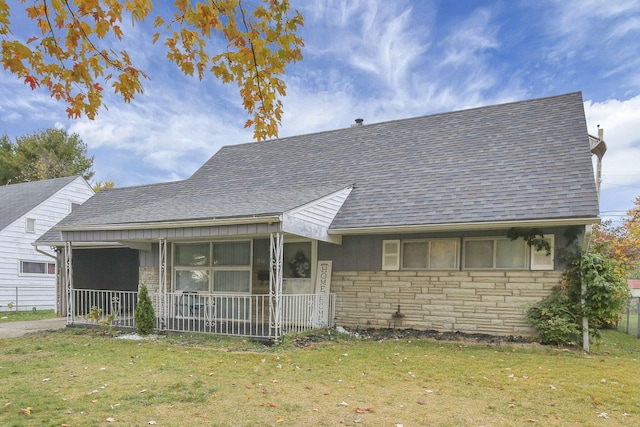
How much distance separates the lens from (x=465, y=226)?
358 inches

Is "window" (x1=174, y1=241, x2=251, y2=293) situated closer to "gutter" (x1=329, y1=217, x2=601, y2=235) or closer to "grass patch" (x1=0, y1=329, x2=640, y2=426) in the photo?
"grass patch" (x1=0, y1=329, x2=640, y2=426)

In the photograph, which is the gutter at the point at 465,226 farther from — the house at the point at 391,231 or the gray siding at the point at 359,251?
the gray siding at the point at 359,251

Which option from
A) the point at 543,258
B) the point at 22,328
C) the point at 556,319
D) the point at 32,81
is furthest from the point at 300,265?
the point at 22,328

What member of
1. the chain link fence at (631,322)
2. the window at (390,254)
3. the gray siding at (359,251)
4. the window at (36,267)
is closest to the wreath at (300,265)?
the gray siding at (359,251)

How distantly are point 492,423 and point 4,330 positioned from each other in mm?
12538

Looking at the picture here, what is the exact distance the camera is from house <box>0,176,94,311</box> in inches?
723

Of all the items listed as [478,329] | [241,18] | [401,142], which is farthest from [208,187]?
[241,18]

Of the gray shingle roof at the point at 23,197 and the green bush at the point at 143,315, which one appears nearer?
the green bush at the point at 143,315

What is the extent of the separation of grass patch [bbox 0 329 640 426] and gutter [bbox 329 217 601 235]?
2.40 metres

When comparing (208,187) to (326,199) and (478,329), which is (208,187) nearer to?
(326,199)

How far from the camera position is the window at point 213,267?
1119cm

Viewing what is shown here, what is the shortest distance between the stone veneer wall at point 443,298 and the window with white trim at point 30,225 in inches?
628

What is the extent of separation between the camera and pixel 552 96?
12.1 m

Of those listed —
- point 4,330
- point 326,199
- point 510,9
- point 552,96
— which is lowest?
point 4,330
